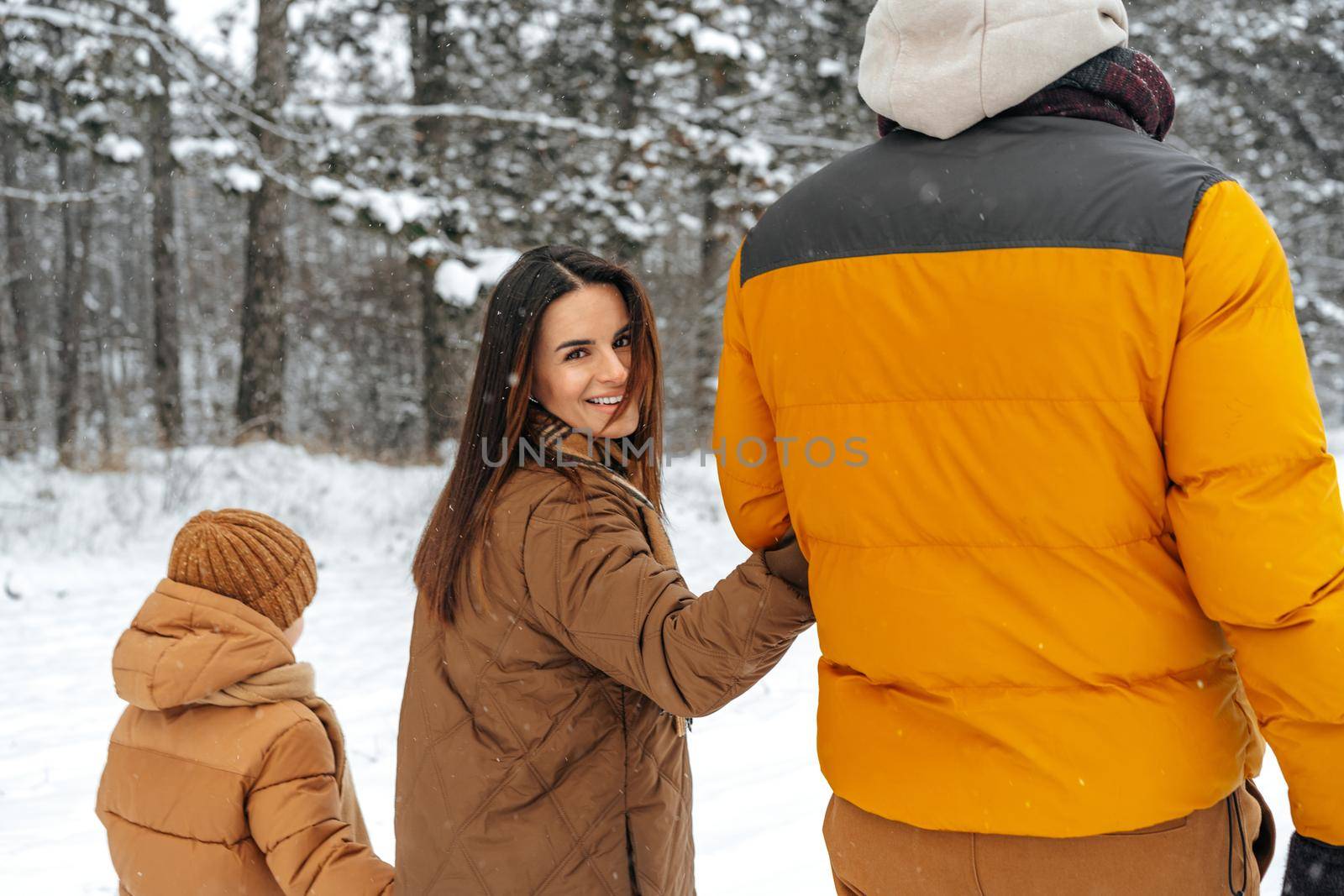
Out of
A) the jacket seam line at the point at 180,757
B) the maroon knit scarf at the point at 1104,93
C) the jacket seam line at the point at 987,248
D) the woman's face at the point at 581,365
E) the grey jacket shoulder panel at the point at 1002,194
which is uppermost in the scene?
the maroon knit scarf at the point at 1104,93

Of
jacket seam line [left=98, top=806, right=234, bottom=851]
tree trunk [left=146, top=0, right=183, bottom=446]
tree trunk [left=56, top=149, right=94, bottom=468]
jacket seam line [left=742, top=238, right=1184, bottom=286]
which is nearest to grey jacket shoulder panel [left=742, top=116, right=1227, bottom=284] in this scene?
Result: jacket seam line [left=742, top=238, right=1184, bottom=286]

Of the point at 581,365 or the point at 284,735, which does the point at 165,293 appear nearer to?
the point at 284,735

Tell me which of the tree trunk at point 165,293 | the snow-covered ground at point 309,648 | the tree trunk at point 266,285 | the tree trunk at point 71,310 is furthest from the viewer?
the tree trunk at point 71,310

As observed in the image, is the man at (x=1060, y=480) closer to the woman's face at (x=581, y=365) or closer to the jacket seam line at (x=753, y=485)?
the jacket seam line at (x=753, y=485)

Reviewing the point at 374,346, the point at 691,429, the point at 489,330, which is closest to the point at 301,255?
the point at 374,346

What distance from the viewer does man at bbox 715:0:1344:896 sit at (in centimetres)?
134

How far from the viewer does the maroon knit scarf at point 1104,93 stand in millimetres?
1471

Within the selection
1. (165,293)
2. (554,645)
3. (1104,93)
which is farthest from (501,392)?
(165,293)

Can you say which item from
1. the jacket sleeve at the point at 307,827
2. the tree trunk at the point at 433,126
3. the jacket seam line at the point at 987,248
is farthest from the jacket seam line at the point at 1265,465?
the tree trunk at the point at 433,126

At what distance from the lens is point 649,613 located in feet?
5.80

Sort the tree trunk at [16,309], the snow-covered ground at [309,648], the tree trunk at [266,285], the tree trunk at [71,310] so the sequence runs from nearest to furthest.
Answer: the snow-covered ground at [309,648]
the tree trunk at [266,285]
the tree trunk at [16,309]
the tree trunk at [71,310]

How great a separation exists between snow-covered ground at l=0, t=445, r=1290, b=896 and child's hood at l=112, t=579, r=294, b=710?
1860 mm

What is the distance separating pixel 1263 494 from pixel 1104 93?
59 cm

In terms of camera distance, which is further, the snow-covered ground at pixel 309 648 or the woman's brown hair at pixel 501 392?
the snow-covered ground at pixel 309 648
